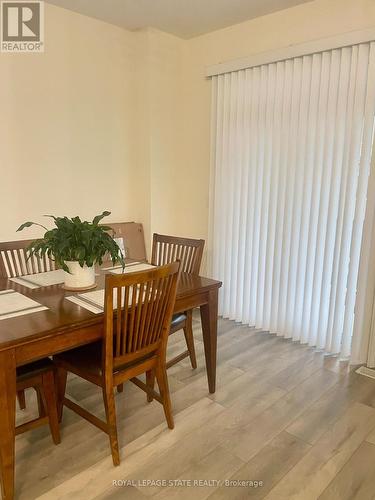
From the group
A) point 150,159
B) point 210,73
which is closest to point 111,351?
point 150,159

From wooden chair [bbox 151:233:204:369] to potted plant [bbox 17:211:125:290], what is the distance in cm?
67

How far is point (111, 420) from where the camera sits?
5.75 ft

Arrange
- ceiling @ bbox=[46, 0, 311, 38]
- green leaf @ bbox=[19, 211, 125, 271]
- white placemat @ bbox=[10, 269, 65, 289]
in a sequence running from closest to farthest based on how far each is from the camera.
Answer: green leaf @ bbox=[19, 211, 125, 271], white placemat @ bbox=[10, 269, 65, 289], ceiling @ bbox=[46, 0, 311, 38]

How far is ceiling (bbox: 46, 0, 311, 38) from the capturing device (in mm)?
2824

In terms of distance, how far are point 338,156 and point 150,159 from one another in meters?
1.63

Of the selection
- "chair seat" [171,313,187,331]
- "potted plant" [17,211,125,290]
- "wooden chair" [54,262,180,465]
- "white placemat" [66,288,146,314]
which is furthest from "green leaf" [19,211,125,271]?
"chair seat" [171,313,187,331]

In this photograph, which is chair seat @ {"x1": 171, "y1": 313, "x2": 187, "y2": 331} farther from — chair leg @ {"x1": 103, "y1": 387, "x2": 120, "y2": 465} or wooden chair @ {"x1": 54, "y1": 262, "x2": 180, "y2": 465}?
chair leg @ {"x1": 103, "y1": 387, "x2": 120, "y2": 465}

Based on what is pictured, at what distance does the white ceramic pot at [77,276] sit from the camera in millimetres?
2004

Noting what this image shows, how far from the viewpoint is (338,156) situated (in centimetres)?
270

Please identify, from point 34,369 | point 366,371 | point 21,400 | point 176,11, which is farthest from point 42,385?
point 176,11

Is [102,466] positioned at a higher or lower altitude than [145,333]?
lower

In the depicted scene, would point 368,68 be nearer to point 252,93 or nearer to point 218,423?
point 252,93

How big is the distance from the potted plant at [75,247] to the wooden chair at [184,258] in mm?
669

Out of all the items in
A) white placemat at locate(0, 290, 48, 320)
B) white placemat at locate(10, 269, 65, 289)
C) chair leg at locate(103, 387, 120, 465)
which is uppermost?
white placemat at locate(10, 269, 65, 289)
